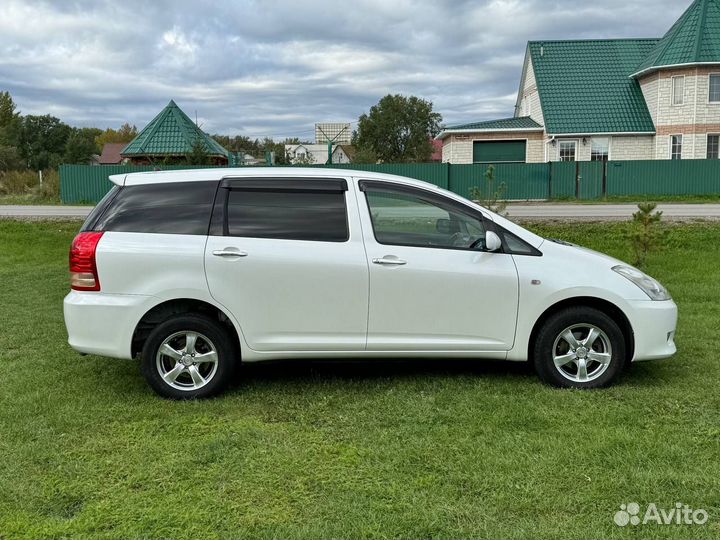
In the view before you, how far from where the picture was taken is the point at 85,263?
4914 millimetres

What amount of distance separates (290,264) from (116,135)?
391 feet

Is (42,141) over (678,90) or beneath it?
over

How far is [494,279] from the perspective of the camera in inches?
198

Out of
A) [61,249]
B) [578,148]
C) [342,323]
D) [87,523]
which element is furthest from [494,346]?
[578,148]

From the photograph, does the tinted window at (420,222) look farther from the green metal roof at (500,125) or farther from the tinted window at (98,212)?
the green metal roof at (500,125)

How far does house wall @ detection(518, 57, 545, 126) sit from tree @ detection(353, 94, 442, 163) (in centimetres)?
3335

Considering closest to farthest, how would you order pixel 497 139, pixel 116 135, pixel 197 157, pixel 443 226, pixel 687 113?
pixel 443 226 < pixel 197 157 < pixel 687 113 < pixel 497 139 < pixel 116 135

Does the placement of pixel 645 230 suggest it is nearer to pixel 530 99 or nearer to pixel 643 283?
pixel 643 283

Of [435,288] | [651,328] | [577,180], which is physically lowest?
[651,328]

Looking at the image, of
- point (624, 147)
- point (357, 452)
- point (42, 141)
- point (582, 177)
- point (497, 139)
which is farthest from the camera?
point (42, 141)

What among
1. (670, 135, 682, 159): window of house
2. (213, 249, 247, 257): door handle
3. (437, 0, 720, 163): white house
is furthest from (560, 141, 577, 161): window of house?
(213, 249, 247, 257): door handle

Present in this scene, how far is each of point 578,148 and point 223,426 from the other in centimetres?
3213

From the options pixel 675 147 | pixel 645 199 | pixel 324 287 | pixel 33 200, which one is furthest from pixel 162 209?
pixel 675 147

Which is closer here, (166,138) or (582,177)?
(582,177)
